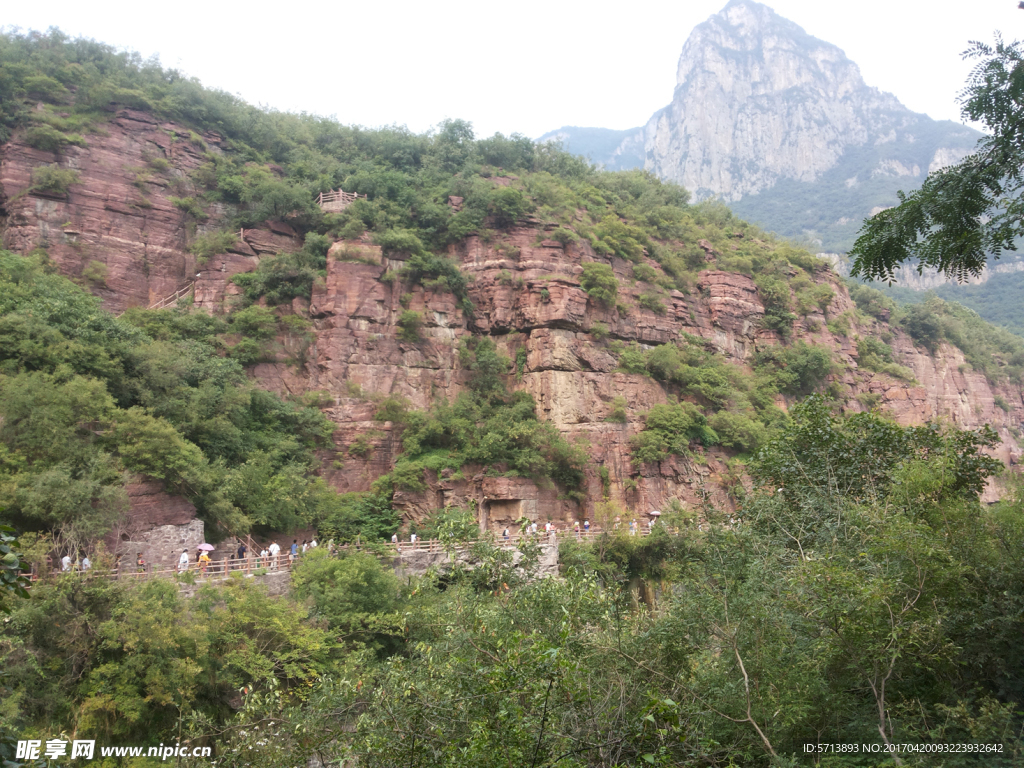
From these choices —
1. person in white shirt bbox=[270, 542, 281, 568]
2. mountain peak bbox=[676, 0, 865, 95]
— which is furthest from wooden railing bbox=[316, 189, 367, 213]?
mountain peak bbox=[676, 0, 865, 95]

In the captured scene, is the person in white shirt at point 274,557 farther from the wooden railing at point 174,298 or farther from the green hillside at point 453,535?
the wooden railing at point 174,298

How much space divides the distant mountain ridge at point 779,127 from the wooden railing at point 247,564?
97.2 meters

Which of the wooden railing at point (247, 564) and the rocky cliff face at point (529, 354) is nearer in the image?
the wooden railing at point (247, 564)

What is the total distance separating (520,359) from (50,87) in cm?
2695

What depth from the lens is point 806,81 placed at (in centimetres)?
12650

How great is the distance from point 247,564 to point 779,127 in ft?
431

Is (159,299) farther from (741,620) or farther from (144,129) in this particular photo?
(741,620)

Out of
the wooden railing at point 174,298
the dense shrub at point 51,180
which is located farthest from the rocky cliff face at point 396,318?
the wooden railing at point 174,298

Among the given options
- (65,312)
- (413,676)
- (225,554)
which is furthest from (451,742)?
(65,312)

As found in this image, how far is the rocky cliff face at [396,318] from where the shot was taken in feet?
92.1

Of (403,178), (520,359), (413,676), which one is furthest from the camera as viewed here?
(403,178)

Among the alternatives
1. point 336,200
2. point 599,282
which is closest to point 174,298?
point 336,200

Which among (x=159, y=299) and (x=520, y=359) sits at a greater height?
(x=159, y=299)

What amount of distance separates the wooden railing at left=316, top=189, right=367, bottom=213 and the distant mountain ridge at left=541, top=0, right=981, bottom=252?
3513 inches
